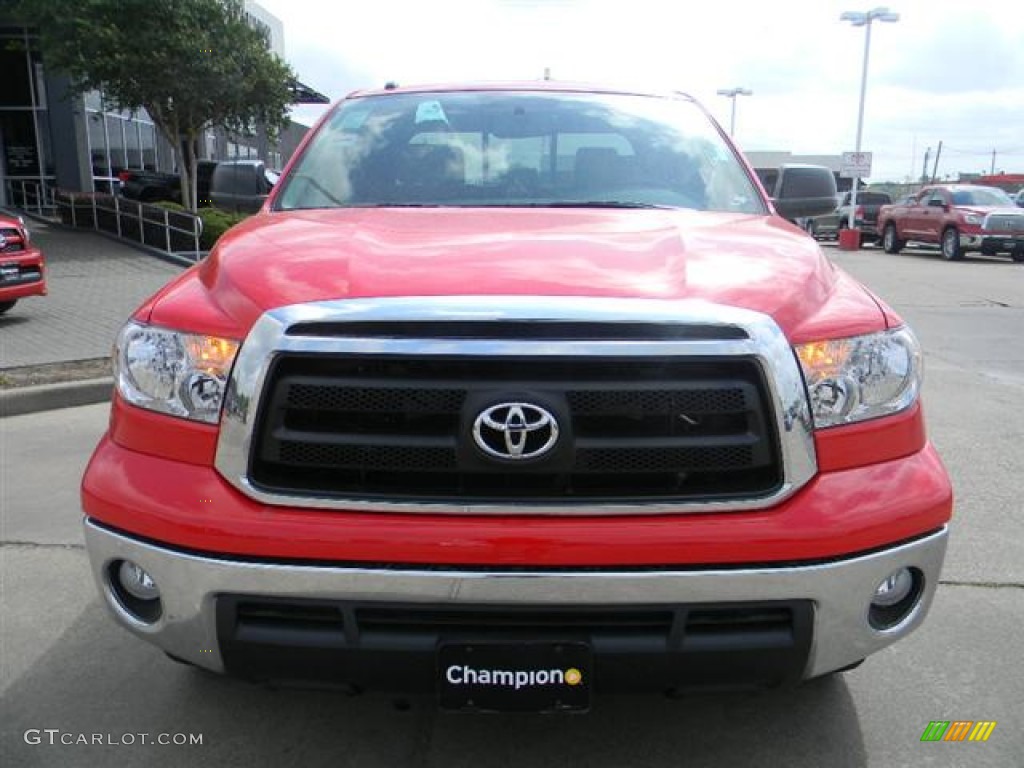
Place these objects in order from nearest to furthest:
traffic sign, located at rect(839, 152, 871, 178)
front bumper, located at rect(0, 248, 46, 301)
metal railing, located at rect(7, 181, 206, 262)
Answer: front bumper, located at rect(0, 248, 46, 301) < metal railing, located at rect(7, 181, 206, 262) < traffic sign, located at rect(839, 152, 871, 178)

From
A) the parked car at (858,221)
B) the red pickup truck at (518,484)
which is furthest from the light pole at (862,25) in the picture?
the red pickup truck at (518,484)

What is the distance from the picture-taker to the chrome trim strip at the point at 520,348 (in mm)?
1972

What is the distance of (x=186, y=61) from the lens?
675 inches

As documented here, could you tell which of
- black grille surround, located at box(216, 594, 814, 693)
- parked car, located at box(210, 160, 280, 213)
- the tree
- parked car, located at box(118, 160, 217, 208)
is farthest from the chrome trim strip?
parked car, located at box(118, 160, 217, 208)

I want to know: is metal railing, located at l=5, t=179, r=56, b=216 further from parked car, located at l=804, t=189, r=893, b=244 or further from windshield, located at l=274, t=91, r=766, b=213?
windshield, located at l=274, t=91, r=766, b=213

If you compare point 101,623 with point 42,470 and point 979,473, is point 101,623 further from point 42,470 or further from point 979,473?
point 979,473

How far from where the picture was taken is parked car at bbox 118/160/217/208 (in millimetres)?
24734

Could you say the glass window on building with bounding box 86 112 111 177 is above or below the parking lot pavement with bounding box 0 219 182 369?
above

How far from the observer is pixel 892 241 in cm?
2572

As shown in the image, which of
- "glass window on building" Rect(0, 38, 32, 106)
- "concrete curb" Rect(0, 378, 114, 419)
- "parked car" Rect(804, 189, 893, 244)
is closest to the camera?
"concrete curb" Rect(0, 378, 114, 419)

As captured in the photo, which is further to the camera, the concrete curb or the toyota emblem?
the concrete curb

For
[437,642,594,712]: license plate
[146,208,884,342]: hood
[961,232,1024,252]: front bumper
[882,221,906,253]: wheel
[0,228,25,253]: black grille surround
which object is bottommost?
[882,221,906,253]: wheel


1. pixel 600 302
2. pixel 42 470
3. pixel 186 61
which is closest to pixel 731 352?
pixel 600 302

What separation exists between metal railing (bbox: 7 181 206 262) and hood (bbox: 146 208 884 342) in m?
13.2
